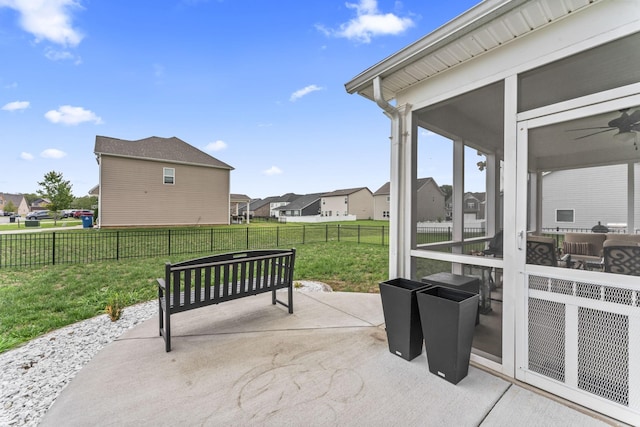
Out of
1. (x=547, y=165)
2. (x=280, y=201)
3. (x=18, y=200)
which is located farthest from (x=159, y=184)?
(x=18, y=200)

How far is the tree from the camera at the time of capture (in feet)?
64.7

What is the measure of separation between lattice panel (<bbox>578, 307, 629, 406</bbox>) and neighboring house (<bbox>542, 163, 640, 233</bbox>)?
895 mm

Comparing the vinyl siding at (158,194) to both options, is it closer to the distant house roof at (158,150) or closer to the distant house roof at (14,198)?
the distant house roof at (158,150)

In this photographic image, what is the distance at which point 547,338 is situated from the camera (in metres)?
2.22

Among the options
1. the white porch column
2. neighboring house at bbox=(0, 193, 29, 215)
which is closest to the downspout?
the white porch column

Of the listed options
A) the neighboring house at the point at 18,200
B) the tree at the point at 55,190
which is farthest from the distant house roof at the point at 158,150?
the neighboring house at the point at 18,200

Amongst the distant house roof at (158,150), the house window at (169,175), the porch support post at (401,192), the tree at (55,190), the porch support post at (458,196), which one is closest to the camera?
the porch support post at (401,192)

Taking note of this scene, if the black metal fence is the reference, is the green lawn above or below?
below

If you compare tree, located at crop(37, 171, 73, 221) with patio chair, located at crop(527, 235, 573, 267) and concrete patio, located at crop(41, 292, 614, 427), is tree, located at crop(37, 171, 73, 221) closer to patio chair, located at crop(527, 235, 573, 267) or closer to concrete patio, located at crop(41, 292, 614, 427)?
concrete patio, located at crop(41, 292, 614, 427)

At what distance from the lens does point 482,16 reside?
2117 mm

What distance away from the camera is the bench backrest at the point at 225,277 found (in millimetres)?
2893

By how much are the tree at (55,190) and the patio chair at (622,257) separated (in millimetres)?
27460

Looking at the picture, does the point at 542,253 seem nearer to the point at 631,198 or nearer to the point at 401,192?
the point at 631,198

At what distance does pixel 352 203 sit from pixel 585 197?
37.7m
